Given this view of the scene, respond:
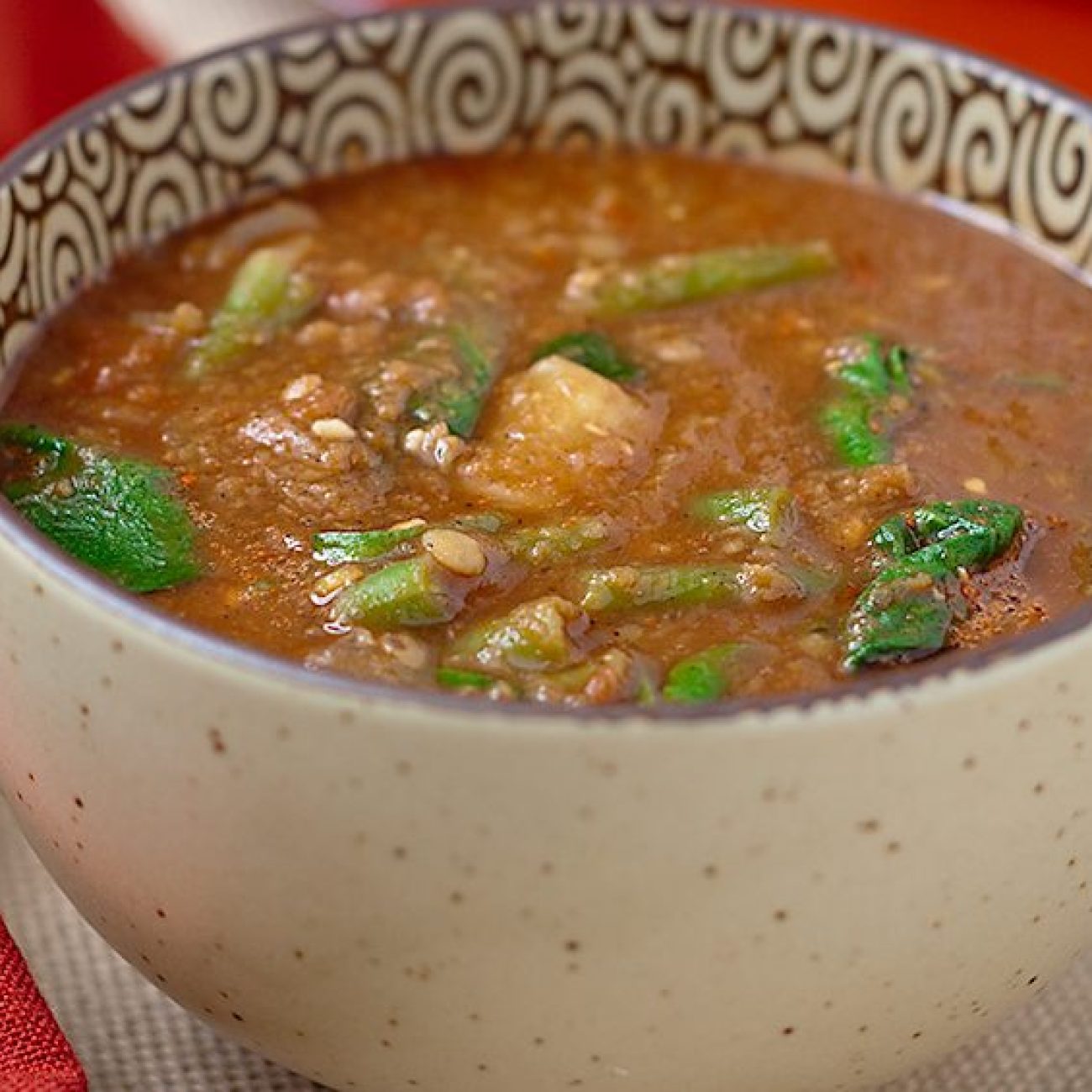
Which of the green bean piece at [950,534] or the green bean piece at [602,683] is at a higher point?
the green bean piece at [950,534]

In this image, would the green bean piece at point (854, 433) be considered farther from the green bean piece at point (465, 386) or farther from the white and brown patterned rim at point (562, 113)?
the white and brown patterned rim at point (562, 113)

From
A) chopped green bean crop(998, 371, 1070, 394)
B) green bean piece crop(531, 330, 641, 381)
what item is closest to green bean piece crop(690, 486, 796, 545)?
green bean piece crop(531, 330, 641, 381)

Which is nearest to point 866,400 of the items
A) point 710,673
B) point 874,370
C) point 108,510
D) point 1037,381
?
point 874,370

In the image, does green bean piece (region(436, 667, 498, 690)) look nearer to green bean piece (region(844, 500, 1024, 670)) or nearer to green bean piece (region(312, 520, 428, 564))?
green bean piece (region(312, 520, 428, 564))

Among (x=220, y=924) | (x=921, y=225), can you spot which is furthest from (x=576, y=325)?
(x=220, y=924)

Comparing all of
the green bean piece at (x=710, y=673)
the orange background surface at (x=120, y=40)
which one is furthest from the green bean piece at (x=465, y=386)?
the orange background surface at (x=120, y=40)
